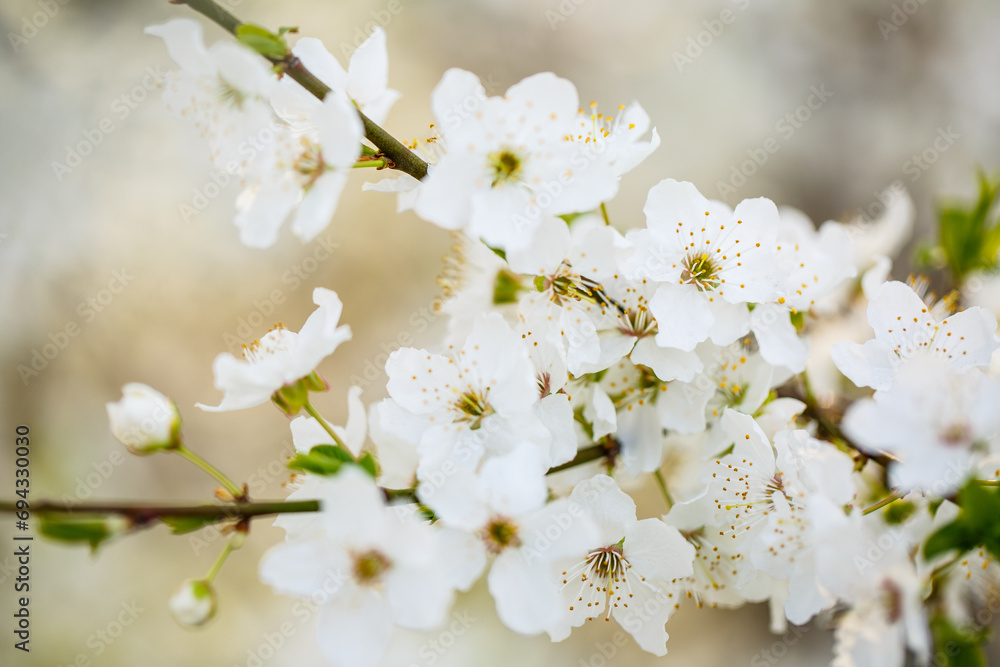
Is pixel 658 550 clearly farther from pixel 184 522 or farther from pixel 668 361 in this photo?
pixel 184 522

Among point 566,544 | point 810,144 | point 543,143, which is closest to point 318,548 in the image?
point 566,544

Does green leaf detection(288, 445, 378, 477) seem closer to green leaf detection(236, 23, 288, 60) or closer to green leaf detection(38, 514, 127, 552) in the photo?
green leaf detection(38, 514, 127, 552)

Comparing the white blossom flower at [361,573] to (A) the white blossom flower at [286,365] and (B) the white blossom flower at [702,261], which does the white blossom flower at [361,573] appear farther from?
(B) the white blossom flower at [702,261]

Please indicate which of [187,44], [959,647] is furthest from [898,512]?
[187,44]

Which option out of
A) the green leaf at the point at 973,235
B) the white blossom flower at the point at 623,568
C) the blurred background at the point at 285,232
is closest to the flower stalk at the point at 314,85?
the white blossom flower at the point at 623,568

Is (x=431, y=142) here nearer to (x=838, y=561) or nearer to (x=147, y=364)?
(x=838, y=561)
